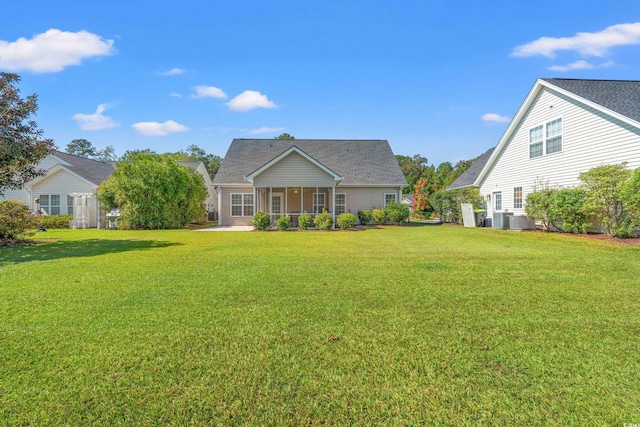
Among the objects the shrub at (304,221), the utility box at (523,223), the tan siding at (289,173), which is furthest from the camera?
the tan siding at (289,173)

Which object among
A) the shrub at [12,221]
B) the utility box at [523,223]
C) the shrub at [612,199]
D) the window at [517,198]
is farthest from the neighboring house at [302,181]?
the shrub at [612,199]

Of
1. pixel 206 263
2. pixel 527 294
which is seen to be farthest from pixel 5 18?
pixel 527 294

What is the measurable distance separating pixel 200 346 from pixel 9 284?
4.94 m

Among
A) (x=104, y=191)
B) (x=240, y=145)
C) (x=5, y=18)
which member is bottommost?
(x=104, y=191)

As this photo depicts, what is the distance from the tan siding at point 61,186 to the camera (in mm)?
22844

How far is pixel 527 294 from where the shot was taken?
4.81 metres

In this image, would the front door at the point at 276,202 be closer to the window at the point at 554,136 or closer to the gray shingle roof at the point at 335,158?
the gray shingle roof at the point at 335,158

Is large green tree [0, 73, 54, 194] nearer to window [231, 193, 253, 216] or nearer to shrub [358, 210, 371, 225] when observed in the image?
window [231, 193, 253, 216]

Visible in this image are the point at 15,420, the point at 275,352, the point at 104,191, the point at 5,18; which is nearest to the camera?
the point at 15,420

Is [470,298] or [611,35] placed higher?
[611,35]

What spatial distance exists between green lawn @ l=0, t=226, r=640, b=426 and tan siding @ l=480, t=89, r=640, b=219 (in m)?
8.96

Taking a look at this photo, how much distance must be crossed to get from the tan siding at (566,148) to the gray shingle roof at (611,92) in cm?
40

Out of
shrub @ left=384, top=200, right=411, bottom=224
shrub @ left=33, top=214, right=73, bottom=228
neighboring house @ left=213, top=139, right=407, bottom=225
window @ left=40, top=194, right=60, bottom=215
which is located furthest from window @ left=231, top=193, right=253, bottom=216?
window @ left=40, top=194, right=60, bottom=215

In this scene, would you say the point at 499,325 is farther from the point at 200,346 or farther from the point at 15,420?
the point at 15,420
